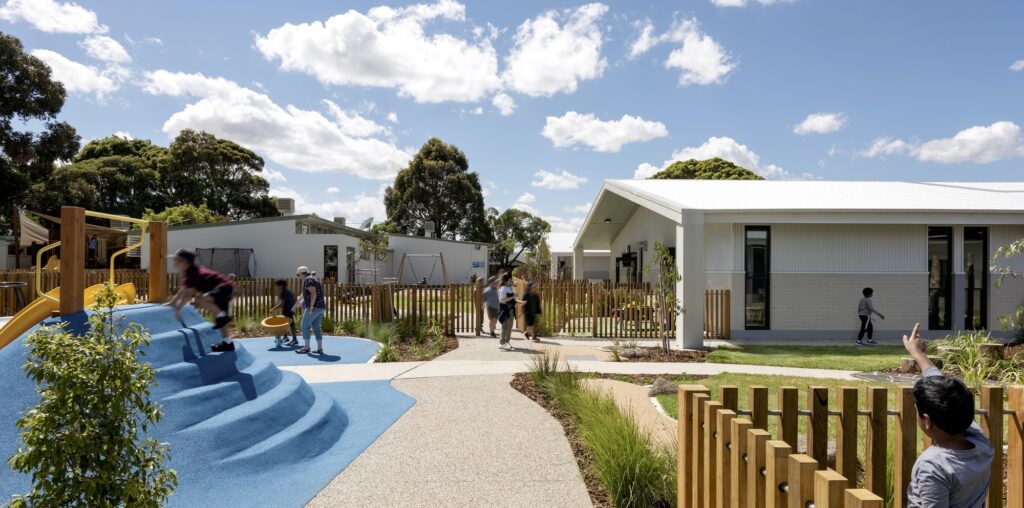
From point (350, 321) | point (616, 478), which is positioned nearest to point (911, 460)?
point (616, 478)

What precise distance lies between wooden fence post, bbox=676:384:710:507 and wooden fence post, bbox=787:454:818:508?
3.86 ft

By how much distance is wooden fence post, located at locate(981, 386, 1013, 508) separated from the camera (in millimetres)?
3336

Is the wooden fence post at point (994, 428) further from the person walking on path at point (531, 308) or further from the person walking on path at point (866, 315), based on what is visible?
the person walking on path at point (866, 315)

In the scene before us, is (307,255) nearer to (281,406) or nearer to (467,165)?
(281,406)

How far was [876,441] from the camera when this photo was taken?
3.33m

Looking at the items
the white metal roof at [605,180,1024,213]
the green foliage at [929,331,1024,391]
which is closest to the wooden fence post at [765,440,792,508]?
the green foliage at [929,331,1024,391]

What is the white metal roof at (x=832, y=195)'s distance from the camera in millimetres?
14414

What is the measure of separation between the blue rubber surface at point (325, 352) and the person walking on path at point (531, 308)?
3.55m

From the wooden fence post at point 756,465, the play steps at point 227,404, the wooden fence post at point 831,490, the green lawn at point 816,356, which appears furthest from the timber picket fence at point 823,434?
the green lawn at point 816,356

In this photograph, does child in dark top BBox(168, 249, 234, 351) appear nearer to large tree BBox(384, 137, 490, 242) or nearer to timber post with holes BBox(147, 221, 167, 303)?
timber post with holes BBox(147, 221, 167, 303)

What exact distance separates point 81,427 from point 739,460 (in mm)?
3021

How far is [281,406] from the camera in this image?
21.4 ft

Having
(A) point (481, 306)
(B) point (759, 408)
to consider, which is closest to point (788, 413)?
(B) point (759, 408)

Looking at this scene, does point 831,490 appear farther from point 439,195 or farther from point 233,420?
point 439,195
